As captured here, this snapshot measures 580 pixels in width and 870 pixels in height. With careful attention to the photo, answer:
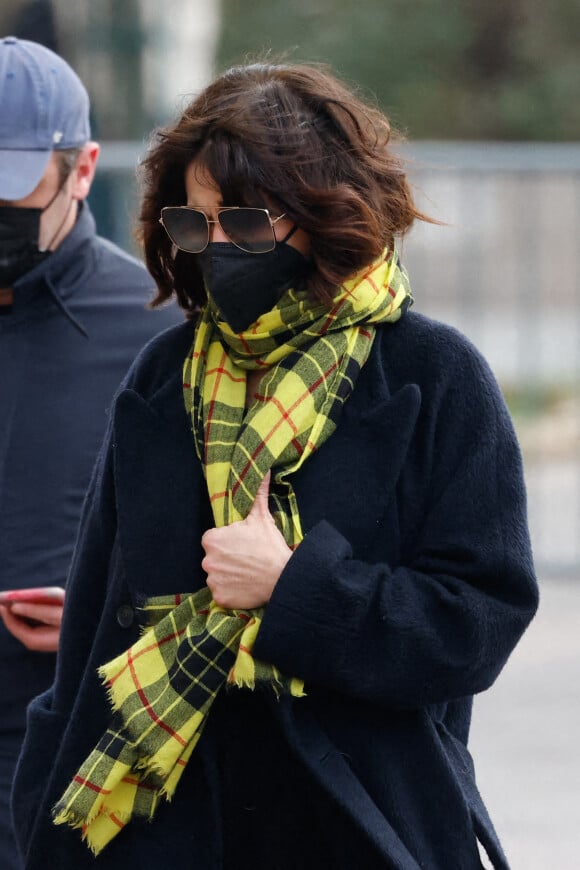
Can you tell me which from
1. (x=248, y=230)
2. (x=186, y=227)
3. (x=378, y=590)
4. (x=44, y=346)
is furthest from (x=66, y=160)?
(x=378, y=590)

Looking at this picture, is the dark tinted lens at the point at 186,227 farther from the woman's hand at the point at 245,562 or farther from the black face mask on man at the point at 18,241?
the black face mask on man at the point at 18,241

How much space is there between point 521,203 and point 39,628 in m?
4.62

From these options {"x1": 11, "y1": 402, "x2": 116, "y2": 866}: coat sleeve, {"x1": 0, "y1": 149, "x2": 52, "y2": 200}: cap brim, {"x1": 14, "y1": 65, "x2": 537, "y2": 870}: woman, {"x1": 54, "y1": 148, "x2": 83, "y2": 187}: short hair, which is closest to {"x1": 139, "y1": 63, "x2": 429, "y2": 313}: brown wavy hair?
{"x1": 14, "y1": 65, "x2": 537, "y2": 870}: woman

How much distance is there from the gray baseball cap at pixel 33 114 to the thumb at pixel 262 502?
0.99 m

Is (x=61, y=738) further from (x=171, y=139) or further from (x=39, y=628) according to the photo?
(x=171, y=139)

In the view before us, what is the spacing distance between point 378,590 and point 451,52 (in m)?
21.6

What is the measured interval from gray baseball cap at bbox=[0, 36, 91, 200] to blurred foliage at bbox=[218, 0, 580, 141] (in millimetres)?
18553

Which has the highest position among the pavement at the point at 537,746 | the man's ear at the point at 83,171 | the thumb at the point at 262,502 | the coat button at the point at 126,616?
the man's ear at the point at 83,171

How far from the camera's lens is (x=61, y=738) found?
2418 mm

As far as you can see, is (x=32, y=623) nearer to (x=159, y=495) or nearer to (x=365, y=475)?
(x=159, y=495)

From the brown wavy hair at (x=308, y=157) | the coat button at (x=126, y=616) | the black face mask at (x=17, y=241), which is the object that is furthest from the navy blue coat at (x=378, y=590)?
the black face mask at (x=17, y=241)

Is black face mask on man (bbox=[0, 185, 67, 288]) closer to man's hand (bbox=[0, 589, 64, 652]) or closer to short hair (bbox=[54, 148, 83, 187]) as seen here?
short hair (bbox=[54, 148, 83, 187])

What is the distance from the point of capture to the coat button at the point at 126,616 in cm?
230

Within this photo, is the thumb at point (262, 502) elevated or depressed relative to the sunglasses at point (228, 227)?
depressed
